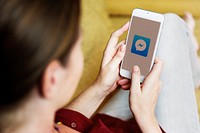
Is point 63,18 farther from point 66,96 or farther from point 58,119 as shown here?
point 58,119

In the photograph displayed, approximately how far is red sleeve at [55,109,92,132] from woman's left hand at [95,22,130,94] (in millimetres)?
107

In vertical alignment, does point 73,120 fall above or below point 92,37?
below

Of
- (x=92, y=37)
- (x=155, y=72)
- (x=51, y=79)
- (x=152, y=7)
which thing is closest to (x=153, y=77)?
(x=155, y=72)

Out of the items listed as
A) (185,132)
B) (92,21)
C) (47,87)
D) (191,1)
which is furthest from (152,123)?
(191,1)

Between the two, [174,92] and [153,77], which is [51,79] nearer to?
[153,77]

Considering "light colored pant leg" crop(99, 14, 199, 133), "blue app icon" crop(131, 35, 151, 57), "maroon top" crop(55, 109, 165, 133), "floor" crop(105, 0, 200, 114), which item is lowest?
"maroon top" crop(55, 109, 165, 133)

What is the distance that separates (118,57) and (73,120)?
0.21 m

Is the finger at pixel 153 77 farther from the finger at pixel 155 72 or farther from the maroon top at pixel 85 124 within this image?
the maroon top at pixel 85 124

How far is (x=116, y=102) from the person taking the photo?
3.60 ft

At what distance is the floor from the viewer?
1557 mm

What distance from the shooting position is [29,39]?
21.4 inches

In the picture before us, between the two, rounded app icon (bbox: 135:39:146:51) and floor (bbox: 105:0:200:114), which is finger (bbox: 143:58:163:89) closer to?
rounded app icon (bbox: 135:39:146:51)

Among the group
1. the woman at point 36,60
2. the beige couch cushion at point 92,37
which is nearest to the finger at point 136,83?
the woman at point 36,60

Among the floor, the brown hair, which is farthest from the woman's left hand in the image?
the floor
